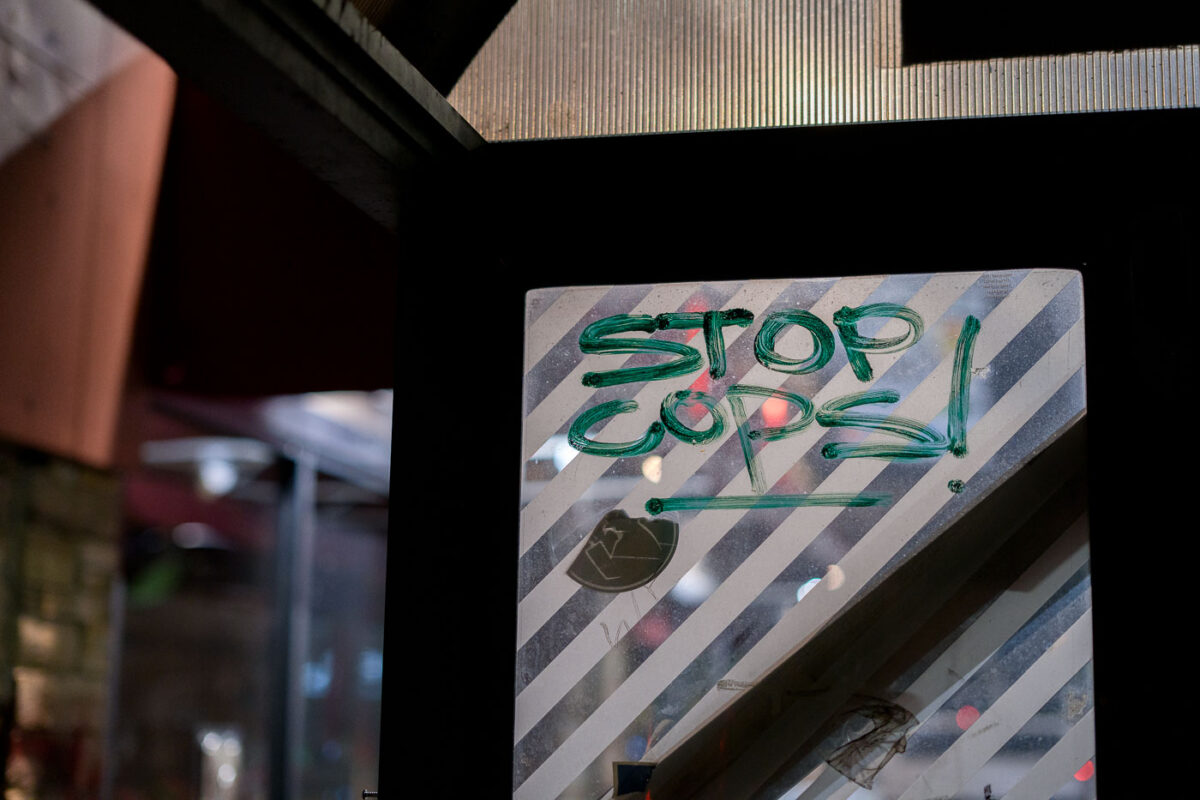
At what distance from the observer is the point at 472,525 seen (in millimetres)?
1475

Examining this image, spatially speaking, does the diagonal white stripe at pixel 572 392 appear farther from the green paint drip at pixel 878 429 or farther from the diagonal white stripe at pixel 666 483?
the green paint drip at pixel 878 429

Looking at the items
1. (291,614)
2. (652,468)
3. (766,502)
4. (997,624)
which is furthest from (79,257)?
(997,624)

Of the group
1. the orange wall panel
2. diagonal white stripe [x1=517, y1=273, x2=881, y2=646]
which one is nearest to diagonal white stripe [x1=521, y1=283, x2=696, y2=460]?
diagonal white stripe [x1=517, y1=273, x2=881, y2=646]

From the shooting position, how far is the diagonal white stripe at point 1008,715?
140 centimetres

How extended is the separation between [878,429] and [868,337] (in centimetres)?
12

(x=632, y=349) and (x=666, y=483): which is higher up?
(x=632, y=349)

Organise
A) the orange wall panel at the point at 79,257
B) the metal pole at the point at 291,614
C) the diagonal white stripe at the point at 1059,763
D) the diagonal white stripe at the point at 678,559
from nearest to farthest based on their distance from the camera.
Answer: the diagonal white stripe at the point at 1059,763 < the diagonal white stripe at the point at 678,559 < the orange wall panel at the point at 79,257 < the metal pole at the point at 291,614

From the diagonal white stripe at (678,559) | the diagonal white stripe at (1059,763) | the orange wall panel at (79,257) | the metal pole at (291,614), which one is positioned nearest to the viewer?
the diagonal white stripe at (1059,763)

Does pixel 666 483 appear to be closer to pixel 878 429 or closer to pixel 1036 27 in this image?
pixel 878 429

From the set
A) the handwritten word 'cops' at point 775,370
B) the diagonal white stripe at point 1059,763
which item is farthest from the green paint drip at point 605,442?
the diagonal white stripe at point 1059,763

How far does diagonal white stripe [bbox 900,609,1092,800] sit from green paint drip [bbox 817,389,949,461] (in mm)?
285

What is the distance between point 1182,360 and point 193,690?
5334mm

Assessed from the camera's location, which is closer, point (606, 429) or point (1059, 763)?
point (1059, 763)

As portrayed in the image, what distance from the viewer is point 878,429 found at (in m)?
1.47
